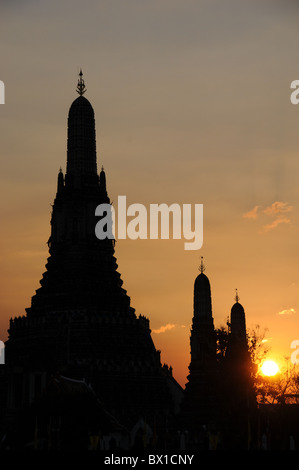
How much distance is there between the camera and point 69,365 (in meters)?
88.2

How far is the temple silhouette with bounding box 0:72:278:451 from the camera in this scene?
274ft

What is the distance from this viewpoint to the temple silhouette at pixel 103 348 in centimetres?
8351

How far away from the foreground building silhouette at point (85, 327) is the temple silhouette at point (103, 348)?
0.31 ft

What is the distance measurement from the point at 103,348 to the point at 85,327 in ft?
8.07

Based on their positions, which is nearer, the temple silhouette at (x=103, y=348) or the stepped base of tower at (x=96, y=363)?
the temple silhouette at (x=103, y=348)

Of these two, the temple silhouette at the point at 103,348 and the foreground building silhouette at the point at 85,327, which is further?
the foreground building silhouette at the point at 85,327

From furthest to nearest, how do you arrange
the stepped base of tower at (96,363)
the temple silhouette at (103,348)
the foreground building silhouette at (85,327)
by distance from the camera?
1. the foreground building silhouette at (85,327)
2. the stepped base of tower at (96,363)
3. the temple silhouette at (103,348)

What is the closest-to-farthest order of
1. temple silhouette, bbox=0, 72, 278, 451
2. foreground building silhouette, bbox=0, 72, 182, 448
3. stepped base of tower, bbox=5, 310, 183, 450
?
temple silhouette, bbox=0, 72, 278, 451 → stepped base of tower, bbox=5, 310, 183, 450 → foreground building silhouette, bbox=0, 72, 182, 448

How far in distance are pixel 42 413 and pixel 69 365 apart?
81.8 feet

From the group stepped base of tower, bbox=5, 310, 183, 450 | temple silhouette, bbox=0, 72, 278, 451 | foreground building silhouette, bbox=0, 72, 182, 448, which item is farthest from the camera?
foreground building silhouette, bbox=0, 72, 182, 448

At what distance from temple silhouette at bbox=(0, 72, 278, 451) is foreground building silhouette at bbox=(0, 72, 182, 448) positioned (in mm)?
93

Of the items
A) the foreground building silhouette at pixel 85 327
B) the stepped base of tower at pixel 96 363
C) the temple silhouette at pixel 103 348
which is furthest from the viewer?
the foreground building silhouette at pixel 85 327

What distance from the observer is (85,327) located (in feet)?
302
